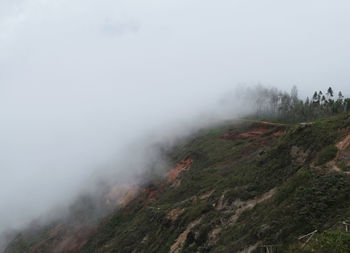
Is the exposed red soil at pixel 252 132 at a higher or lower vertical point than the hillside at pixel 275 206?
lower

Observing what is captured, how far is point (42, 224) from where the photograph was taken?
290ft

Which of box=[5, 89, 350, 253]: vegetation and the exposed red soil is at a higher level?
box=[5, 89, 350, 253]: vegetation

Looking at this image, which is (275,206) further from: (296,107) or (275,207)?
(296,107)

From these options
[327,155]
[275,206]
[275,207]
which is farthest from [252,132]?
[275,207]

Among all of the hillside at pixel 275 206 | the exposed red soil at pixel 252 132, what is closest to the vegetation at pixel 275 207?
the hillside at pixel 275 206

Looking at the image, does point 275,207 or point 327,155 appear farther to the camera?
point 327,155

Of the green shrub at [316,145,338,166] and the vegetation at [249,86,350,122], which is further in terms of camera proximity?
the vegetation at [249,86,350,122]

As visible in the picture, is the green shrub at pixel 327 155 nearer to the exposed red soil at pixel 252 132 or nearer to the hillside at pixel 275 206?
the hillside at pixel 275 206

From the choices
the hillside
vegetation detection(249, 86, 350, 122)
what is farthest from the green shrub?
vegetation detection(249, 86, 350, 122)

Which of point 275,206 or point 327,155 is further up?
point 327,155

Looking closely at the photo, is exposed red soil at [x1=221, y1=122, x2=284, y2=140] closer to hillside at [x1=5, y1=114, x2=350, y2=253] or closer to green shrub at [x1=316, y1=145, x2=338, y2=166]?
hillside at [x1=5, y1=114, x2=350, y2=253]

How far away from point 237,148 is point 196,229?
111 ft

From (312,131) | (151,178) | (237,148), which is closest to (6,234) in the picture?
(151,178)

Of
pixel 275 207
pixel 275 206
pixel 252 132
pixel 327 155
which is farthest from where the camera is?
pixel 252 132
